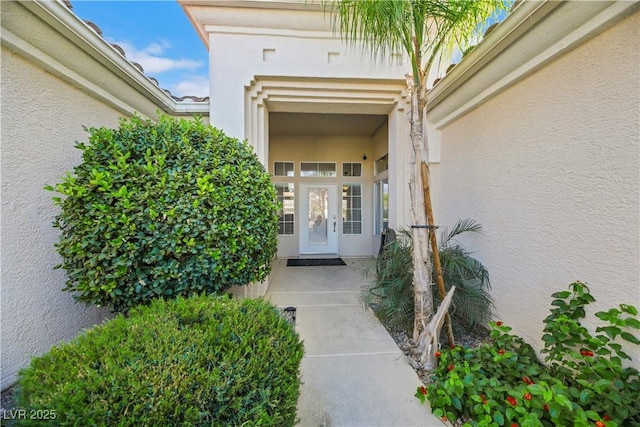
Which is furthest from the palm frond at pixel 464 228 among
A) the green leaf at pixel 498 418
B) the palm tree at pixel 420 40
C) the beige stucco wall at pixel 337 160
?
the beige stucco wall at pixel 337 160

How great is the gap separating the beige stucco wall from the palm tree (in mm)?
5158

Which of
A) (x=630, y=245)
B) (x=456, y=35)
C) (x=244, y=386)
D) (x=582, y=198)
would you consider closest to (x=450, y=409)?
(x=244, y=386)

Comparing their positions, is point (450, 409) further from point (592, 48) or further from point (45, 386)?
point (592, 48)

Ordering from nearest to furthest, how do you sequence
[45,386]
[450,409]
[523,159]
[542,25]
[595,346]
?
[45,386]
[595,346]
[450,409]
[542,25]
[523,159]

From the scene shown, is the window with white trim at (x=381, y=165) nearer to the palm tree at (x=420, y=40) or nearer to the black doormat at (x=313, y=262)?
the black doormat at (x=313, y=262)

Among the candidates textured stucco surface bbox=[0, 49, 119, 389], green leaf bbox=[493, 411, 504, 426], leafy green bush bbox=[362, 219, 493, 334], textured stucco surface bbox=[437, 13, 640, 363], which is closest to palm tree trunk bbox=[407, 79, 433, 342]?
leafy green bush bbox=[362, 219, 493, 334]

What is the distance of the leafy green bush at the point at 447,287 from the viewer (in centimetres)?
273

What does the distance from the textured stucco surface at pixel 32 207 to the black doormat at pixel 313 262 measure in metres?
4.48

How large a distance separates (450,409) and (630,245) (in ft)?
5.39

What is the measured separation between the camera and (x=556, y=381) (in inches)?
59.2

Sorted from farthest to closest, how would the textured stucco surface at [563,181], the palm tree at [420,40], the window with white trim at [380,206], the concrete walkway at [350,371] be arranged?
1. the window with white trim at [380,206]
2. the palm tree at [420,40]
3. the concrete walkway at [350,371]
4. the textured stucco surface at [563,181]

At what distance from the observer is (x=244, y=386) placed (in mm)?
1178

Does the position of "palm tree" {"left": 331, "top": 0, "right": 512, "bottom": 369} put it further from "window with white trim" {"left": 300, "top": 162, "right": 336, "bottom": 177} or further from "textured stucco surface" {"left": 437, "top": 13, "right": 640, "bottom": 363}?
"window with white trim" {"left": 300, "top": 162, "right": 336, "bottom": 177}

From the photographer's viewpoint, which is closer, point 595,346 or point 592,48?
point 595,346
